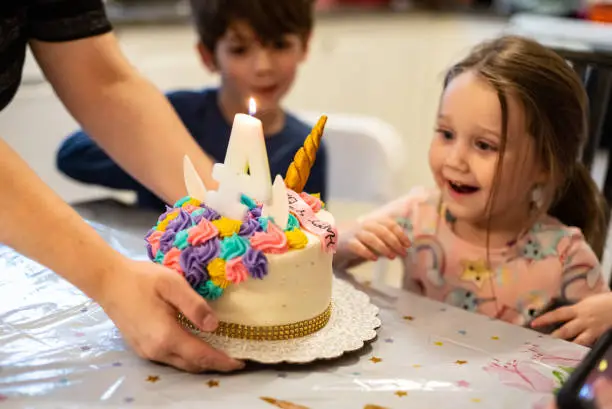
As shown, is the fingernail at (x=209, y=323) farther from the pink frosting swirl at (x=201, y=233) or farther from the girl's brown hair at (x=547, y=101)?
the girl's brown hair at (x=547, y=101)

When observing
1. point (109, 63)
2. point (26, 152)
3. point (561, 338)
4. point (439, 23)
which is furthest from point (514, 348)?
point (439, 23)

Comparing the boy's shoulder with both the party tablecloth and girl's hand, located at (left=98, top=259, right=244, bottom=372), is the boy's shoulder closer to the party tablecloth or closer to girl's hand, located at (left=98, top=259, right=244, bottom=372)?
the party tablecloth

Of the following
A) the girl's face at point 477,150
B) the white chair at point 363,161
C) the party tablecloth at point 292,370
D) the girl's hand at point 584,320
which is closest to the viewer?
the party tablecloth at point 292,370

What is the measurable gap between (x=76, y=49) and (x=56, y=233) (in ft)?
1.45

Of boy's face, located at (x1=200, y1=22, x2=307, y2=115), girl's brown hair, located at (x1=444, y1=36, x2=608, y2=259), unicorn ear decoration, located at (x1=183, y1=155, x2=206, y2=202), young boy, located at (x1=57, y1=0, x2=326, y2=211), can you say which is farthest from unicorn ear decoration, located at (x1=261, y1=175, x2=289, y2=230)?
boy's face, located at (x1=200, y1=22, x2=307, y2=115)

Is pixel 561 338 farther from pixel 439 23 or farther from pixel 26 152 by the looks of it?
pixel 439 23

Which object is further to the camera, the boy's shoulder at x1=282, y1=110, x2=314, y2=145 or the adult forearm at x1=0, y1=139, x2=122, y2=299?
the boy's shoulder at x1=282, y1=110, x2=314, y2=145

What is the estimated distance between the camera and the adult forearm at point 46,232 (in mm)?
759

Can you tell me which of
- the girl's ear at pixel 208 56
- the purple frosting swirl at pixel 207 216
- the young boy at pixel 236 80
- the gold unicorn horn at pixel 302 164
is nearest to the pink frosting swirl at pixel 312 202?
the gold unicorn horn at pixel 302 164


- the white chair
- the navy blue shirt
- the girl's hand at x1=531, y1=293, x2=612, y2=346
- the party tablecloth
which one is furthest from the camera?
the white chair

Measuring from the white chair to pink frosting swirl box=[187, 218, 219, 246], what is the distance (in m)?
1.01

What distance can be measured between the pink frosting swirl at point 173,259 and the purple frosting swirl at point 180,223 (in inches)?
1.1

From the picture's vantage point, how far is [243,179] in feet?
2.73

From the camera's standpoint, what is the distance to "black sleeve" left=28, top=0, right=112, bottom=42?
Result: 110 centimetres
